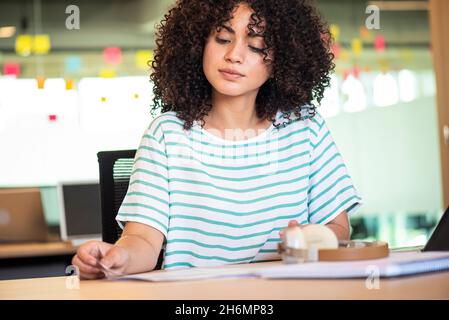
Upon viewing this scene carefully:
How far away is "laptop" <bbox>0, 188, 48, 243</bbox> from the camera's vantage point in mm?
3531

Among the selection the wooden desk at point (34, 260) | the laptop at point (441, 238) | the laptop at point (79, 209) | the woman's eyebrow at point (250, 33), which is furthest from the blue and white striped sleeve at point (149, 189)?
the laptop at point (79, 209)

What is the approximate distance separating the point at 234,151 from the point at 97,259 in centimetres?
40

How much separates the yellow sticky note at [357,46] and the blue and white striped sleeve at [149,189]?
510 cm

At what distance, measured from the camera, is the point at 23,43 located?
6.17 meters

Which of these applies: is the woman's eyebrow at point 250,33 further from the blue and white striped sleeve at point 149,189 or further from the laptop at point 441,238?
the laptop at point 441,238

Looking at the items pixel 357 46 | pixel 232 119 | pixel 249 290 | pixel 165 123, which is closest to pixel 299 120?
pixel 232 119

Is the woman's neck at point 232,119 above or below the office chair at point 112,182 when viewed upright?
above

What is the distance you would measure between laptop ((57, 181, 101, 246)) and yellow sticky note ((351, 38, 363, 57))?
129 inches

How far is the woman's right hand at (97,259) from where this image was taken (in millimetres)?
1199

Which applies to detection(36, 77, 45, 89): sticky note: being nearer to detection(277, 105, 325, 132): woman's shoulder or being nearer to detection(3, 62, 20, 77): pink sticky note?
detection(3, 62, 20, 77): pink sticky note

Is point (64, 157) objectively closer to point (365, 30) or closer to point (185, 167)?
point (365, 30)

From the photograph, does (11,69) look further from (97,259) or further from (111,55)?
(97,259)

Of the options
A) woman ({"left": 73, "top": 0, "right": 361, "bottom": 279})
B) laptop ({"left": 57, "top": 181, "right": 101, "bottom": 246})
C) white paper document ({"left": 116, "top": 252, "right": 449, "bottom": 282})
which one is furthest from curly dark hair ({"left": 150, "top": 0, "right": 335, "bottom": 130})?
laptop ({"left": 57, "top": 181, "right": 101, "bottom": 246})
